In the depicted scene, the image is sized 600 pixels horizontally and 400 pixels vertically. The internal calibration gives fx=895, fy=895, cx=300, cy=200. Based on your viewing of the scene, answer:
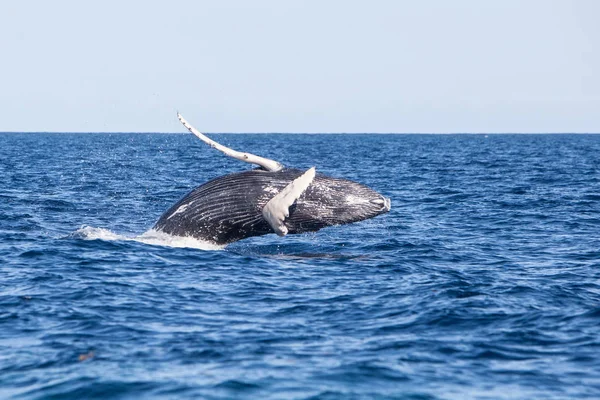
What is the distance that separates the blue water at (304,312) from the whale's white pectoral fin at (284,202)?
1121 millimetres

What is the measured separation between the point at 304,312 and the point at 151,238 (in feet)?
22.4

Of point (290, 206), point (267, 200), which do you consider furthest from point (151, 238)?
point (290, 206)

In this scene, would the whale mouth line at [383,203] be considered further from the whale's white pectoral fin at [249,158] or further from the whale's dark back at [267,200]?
the whale's white pectoral fin at [249,158]

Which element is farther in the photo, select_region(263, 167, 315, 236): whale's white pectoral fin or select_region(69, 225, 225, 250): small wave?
select_region(69, 225, 225, 250): small wave

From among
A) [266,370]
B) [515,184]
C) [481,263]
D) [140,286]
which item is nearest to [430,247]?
[481,263]

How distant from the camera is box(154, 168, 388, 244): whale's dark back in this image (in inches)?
665

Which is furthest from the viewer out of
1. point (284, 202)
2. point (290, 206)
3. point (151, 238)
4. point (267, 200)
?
point (151, 238)

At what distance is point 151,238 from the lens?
19875 mm

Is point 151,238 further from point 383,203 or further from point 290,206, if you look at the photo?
point 383,203

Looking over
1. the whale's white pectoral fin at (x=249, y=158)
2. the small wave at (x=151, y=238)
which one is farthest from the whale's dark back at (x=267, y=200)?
the small wave at (x=151, y=238)

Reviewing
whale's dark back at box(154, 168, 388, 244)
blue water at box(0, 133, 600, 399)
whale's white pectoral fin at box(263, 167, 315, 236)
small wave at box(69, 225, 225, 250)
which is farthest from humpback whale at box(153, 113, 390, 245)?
small wave at box(69, 225, 225, 250)

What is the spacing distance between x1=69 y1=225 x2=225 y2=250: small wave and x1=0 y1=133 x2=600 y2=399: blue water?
0.36 ft

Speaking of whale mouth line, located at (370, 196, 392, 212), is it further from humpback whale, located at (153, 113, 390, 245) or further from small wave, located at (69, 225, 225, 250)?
small wave, located at (69, 225, 225, 250)

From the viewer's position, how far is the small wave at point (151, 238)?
61.2 ft
